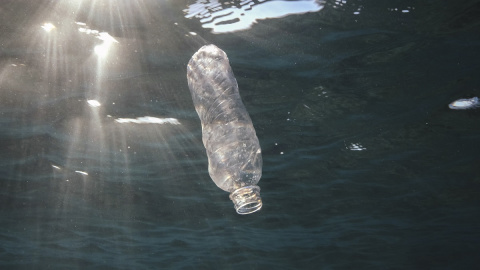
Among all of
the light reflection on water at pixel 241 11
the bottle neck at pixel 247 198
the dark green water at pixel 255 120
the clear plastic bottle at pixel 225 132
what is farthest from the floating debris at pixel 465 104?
the bottle neck at pixel 247 198

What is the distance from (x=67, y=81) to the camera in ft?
29.9

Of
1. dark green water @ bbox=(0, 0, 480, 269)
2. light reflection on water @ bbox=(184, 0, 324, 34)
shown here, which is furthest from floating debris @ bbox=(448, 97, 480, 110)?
light reflection on water @ bbox=(184, 0, 324, 34)

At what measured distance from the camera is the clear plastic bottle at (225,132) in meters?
5.71

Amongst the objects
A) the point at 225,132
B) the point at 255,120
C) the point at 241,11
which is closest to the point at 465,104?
the point at 255,120

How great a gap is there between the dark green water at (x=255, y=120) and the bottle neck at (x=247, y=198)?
13.1 feet

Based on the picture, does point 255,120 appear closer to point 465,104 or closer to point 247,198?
point 465,104

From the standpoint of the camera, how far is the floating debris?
9.62 meters

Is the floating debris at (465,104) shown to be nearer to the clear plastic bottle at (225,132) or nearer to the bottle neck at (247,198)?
the clear plastic bottle at (225,132)

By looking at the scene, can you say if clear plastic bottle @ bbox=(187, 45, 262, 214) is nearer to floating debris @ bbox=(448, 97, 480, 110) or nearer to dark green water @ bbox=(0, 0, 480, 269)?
dark green water @ bbox=(0, 0, 480, 269)

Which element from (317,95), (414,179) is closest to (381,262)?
(414,179)

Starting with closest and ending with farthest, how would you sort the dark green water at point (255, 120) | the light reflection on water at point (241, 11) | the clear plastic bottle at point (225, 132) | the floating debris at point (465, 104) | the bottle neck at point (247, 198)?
1. the bottle neck at point (247, 198)
2. the clear plastic bottle at point (225, 132)
3. the light reflection on water at point (241, 11)
4. the dark green water at point (255, 120)
5. the floating debris at point (465, 104)

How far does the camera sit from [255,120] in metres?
10.5

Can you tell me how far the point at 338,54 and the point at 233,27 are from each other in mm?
2477

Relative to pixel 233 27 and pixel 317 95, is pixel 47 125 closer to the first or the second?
pixel 233 27
